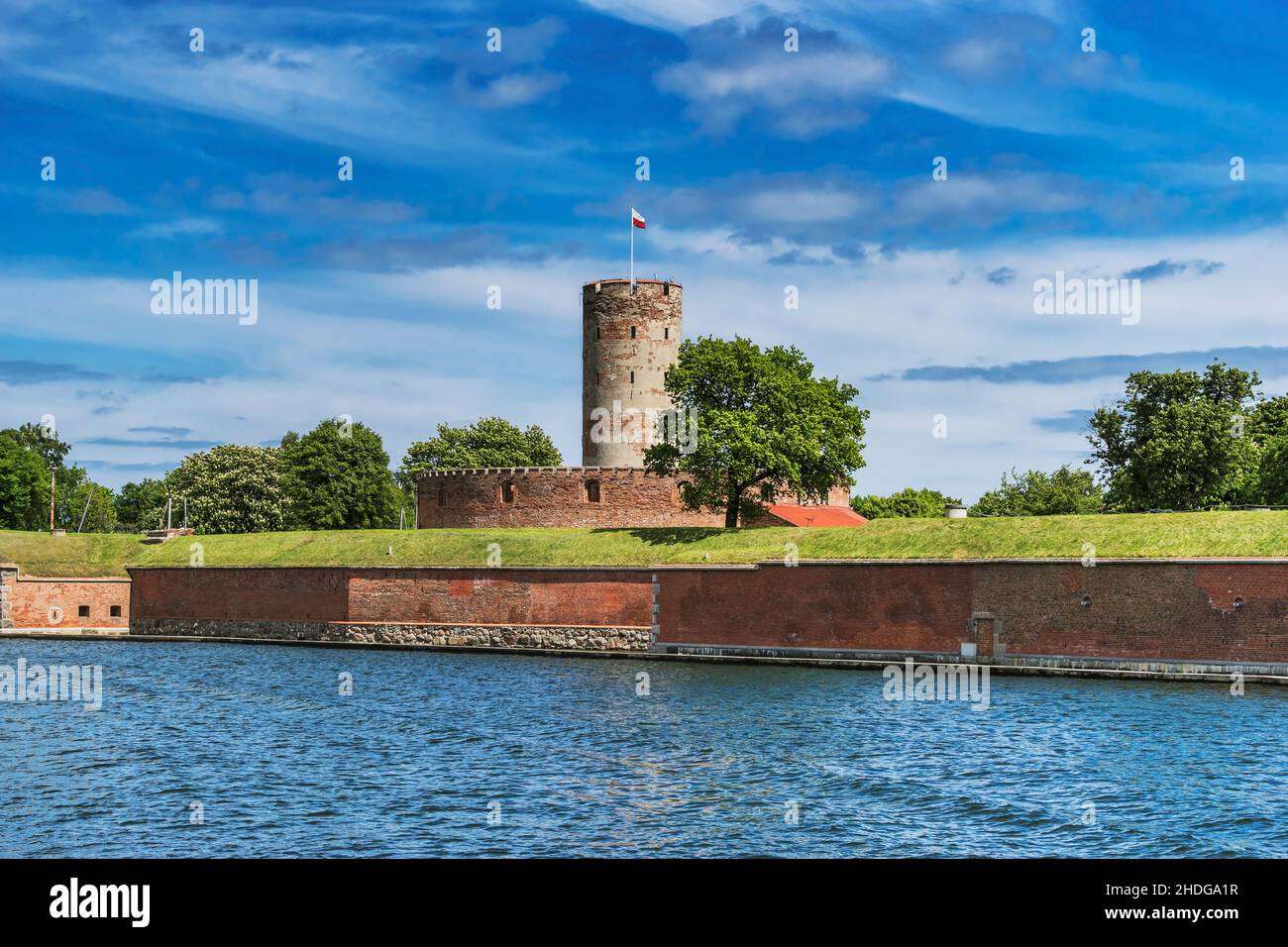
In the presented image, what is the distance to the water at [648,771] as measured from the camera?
17703 millimetres

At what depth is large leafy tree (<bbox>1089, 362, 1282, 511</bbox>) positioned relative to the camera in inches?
2205

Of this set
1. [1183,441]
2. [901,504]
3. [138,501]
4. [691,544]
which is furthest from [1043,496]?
[138,501]

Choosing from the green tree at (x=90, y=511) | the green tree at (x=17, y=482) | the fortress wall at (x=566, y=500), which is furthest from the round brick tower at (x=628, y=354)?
the green tree at (x=90, y=511)

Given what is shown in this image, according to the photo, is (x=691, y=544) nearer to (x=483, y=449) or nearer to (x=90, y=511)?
(x=483, y=449)

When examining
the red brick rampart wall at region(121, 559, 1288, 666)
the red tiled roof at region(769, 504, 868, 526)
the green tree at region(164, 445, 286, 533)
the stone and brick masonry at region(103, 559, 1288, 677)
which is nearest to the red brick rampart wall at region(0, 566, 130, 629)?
the stone and brick masonry at region(103, 559, 1288, 677)

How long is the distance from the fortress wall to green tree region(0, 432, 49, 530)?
132ft

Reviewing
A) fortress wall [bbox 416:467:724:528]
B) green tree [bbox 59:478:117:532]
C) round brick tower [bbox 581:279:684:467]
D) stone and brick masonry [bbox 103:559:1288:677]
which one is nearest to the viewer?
stone and brick masonry [bbox 103:559:1288:677]

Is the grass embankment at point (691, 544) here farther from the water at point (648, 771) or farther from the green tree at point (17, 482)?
the green tree at point (17, 482)

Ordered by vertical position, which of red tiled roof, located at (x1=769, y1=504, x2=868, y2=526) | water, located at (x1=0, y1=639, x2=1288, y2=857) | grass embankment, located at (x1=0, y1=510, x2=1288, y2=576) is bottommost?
water, located at (x1=0, y1=639, x2=1288, y2=857)

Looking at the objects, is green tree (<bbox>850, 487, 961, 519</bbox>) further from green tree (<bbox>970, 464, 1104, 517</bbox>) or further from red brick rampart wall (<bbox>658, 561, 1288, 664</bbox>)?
red brick rampart wall (<bbox>658, 561, 1288, 664</bbox>)

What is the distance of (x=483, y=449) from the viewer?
3553 inches

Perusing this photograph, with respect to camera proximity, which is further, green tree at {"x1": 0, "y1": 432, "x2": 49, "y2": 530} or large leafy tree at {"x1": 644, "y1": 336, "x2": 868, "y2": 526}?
green tree at {"x1": 0, "y1": 432, "x2": 49, "y2": 530}

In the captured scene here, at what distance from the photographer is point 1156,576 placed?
3562cm
